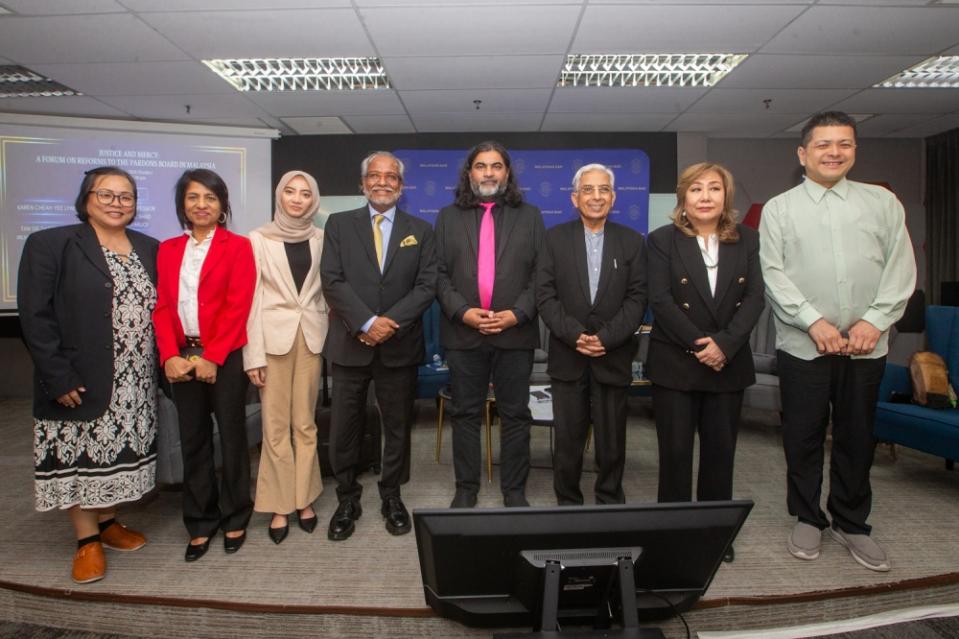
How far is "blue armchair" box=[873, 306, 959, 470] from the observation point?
2.62 meters

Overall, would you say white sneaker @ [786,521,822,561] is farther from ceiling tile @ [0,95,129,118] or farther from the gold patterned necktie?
ceiling tile @ [0,95,129,118]

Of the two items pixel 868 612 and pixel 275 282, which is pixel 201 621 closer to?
pixel 275 282

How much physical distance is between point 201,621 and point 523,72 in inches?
158

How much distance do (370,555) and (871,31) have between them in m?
4.41

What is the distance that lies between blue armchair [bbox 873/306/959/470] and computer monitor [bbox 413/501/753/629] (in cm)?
240

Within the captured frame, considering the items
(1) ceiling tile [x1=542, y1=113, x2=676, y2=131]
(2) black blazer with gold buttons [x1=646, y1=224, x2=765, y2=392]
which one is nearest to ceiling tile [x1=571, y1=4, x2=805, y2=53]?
(1) ceiling tile [x1=542, y1=113, x2=676, y2=131]

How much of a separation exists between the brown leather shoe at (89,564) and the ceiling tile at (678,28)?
3.73 metres

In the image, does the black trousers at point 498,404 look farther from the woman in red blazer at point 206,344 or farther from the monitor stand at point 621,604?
the monitor stand at point 621,604

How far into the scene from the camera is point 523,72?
4180mm

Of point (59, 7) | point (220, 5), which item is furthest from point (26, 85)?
point (220, 5)

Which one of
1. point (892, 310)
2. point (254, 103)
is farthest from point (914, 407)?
point (254, 103)

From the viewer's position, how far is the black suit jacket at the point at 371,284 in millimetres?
2289

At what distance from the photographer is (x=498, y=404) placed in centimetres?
242

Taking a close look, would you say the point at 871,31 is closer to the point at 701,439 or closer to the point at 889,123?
the point at 889,123
